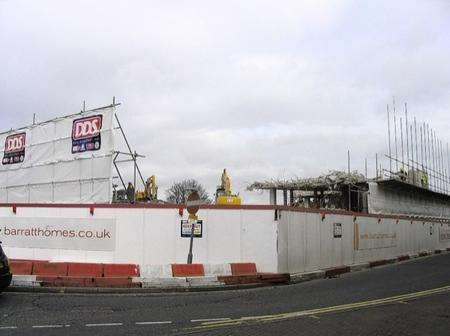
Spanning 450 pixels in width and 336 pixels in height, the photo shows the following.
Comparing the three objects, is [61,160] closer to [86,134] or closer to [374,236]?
[86,134]

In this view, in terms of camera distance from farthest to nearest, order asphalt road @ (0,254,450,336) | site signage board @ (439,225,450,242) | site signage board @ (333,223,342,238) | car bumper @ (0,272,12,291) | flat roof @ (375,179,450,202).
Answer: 1. flat roof @ (375,179,450,202)
2. site signage board @ (439,225,450,242)
3. site signage board @ (333,223,342,238)
4. car bumper @ (0,272,12,291)
5. asphalt road @ (0,254,450,336)

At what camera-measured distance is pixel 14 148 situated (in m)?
28.3

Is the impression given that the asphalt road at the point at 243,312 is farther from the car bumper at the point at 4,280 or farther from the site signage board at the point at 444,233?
the site signage board at the point at 444,233

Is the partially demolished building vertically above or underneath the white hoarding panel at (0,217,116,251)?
above

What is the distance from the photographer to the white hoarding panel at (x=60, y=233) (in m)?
18.8

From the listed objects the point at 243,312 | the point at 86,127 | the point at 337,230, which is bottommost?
the point at 243,312

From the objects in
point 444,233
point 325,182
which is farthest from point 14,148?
point 444,233

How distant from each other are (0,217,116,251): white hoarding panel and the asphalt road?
191 inches

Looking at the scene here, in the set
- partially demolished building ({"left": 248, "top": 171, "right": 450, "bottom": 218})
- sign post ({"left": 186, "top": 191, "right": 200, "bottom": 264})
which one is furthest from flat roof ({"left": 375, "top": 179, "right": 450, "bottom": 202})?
sign post ({"left": 186, "top": 191, "right": 200, "bottom": 264})

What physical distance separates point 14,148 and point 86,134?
273 inches

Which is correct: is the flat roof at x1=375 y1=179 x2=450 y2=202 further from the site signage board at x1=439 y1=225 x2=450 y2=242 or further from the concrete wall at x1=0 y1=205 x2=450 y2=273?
the concrete wall at x1=0 y1=205 x2=450 y2=273

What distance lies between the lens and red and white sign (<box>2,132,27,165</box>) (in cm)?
2778

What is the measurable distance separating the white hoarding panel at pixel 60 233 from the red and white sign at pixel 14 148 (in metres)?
8.00

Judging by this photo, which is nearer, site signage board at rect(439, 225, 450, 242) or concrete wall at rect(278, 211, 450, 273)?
concrete wall at rect(278, 211, 450, 273)
